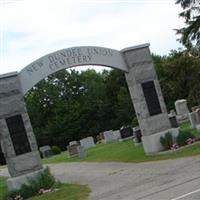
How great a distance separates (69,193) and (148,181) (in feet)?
9.10

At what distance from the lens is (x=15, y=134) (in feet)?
62.2

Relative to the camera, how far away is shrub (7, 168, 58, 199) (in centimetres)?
1766

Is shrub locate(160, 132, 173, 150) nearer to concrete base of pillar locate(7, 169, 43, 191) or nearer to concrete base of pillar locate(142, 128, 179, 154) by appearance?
concrete base of pillar locate(142, 128, 179, 154)

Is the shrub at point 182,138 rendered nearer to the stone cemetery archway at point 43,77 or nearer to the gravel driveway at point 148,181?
the stone cemetery archway at point 43,77

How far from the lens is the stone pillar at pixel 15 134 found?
738 inches

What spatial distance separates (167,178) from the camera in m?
13.9

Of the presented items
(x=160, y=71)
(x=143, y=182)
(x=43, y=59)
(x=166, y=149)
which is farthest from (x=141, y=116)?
(x=160, y=71)

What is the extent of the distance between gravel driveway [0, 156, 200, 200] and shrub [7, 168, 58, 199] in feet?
3.65

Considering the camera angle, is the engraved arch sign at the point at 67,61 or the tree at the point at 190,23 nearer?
the engraved arch sign at the point at 67,61

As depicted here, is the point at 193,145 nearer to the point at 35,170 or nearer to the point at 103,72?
the point at 35,170

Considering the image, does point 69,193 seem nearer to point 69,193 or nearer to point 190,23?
point 69,193

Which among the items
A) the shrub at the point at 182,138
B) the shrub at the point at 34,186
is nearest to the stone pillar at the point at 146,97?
the shrub at the point at 182,138

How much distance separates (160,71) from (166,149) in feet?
160

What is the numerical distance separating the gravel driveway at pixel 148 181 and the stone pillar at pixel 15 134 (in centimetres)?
188
